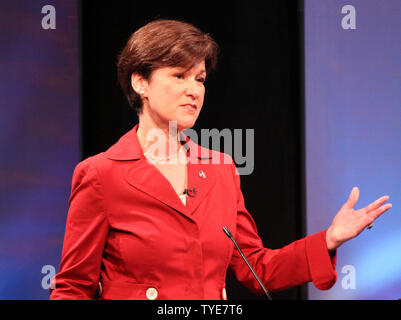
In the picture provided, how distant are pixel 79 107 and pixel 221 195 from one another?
3.45ft

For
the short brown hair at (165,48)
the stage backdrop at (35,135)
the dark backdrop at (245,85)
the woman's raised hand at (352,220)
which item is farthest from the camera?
the dark backdrop at (245,85)

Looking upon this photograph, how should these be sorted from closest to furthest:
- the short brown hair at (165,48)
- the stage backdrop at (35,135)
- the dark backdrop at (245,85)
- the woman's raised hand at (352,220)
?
the woman's raised hand at (352,220), the short brown hair at (165,48), the stage backdrop at (35,135), the dark backdrop at (245,85)

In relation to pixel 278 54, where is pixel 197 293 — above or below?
below

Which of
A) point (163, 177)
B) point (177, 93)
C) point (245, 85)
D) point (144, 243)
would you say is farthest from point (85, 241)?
point (245, 85)

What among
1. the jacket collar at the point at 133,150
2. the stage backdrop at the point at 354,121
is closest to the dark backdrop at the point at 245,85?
the stage backdrop at the point at 354,121

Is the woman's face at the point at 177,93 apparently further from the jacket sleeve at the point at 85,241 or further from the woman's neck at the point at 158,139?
the jacket sleeve at the point at 85,241

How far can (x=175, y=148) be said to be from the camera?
1.65 metres

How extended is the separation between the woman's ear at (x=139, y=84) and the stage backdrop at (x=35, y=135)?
2.80ft

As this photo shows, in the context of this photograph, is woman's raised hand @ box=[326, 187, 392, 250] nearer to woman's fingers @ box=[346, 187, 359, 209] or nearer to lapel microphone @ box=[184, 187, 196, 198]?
woman's fingers @ box=[346, 187, 359, 209]

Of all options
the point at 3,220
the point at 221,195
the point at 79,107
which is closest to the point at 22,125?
the point at 79,107

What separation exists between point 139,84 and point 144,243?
1.63ft

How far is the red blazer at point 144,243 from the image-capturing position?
145 centimetres

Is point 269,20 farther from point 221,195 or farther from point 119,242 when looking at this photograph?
point 119,242
